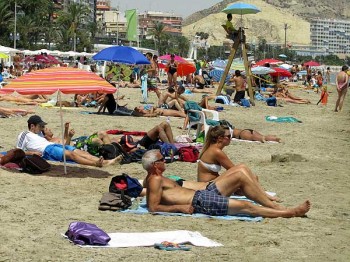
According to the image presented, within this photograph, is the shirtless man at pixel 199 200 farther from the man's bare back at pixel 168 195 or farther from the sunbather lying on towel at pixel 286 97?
the sunbather lying on towel at pixel 286 97

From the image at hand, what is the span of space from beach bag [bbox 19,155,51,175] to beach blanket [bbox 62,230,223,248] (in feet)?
9.70

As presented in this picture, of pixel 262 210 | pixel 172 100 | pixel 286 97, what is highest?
pixel 172 100

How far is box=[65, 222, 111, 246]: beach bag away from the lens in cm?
564

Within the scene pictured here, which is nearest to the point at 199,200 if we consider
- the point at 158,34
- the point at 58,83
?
the point at 58,83

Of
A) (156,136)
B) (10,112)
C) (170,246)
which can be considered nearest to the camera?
(170,246)

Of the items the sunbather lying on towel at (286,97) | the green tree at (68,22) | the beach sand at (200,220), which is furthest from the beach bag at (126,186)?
the green tree at (68,22)

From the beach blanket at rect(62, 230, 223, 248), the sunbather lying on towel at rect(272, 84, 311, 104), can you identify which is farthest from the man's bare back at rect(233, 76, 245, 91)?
the beach blanket at rect(62, 230, 223, 248)

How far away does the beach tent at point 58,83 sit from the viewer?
8.09m

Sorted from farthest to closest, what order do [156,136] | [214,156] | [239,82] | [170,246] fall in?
1. [239,82]
2. [156,136]
3. [214,156]
4. [170,246]

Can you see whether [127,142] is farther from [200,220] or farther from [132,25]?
[132,25]

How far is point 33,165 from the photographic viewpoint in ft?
28.4

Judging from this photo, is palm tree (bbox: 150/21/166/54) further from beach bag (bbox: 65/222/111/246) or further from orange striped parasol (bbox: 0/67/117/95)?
beach bag (bbox: 65/222/111/246)

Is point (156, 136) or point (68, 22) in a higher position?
point (68, 22)

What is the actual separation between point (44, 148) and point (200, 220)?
3.24 metres
